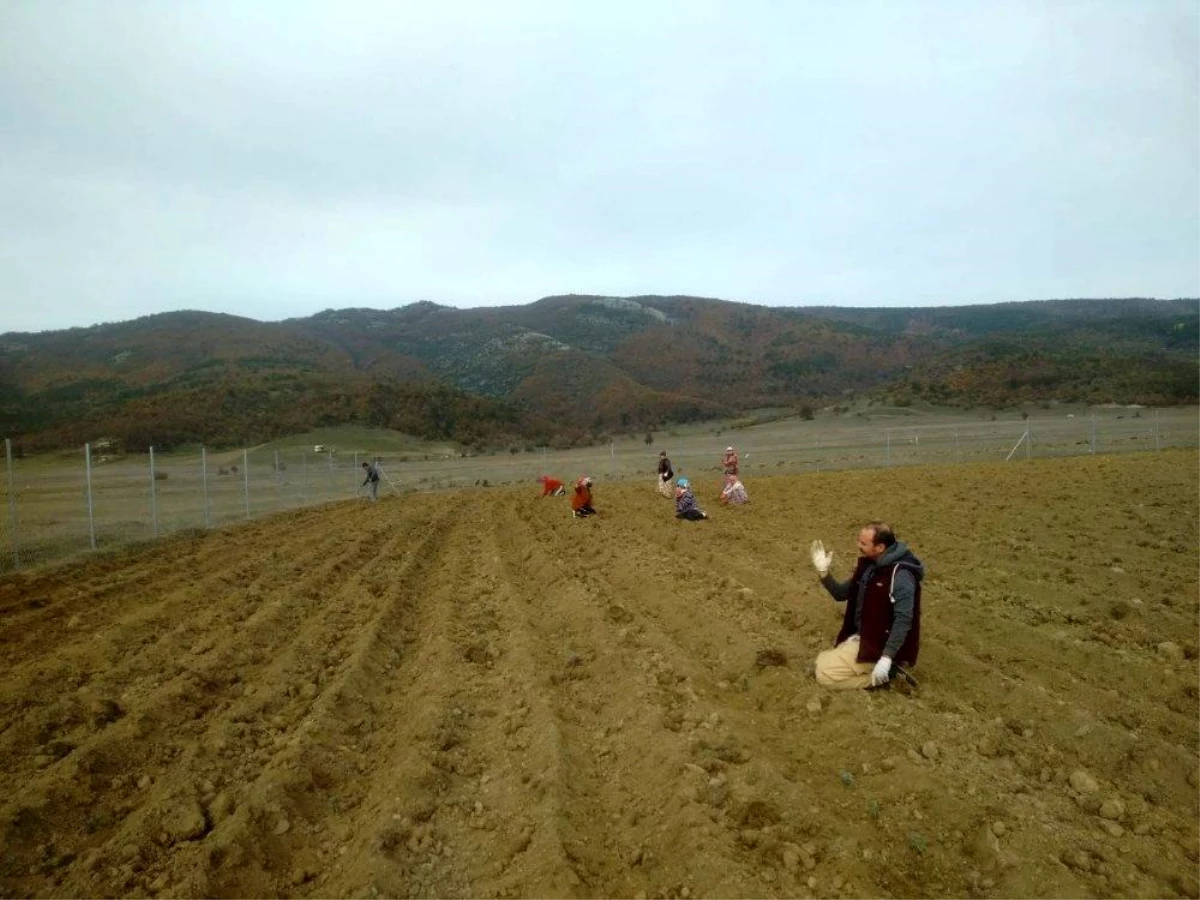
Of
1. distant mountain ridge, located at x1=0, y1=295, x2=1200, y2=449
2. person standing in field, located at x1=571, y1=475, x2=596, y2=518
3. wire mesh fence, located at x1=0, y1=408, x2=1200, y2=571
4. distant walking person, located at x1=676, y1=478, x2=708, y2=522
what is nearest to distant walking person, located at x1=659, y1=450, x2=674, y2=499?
person standing in field, located at x1=571, y1=475, x2=596, y2=518

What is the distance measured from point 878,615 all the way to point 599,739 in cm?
213

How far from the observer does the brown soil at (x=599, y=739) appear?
3904 mm

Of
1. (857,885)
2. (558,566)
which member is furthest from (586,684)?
(558,566)

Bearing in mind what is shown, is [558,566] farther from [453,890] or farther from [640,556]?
[453,890]

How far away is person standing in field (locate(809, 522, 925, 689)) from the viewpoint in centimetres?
555

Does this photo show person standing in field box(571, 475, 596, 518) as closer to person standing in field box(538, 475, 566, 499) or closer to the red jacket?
the red jacket

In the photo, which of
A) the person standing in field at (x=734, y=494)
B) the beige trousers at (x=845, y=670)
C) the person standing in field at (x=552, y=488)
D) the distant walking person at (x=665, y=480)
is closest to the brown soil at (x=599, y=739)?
the beige trousers at (x=845, y=670)

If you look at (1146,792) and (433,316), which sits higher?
(433,316)

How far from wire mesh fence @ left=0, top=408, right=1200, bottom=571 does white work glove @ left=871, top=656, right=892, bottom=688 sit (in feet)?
39.4

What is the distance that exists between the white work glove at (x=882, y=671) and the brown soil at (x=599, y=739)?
0.43 feet

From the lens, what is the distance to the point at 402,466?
126ft

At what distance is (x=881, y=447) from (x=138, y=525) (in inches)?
1124

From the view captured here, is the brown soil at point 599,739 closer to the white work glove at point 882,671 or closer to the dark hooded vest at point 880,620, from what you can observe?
the white work glove at point 882,671

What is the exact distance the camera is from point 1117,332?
83.6 m
